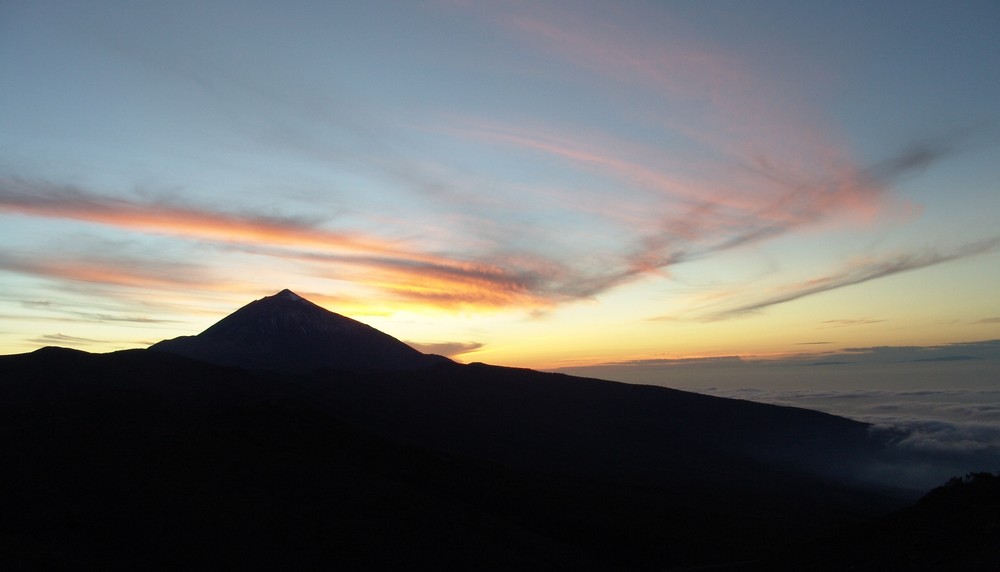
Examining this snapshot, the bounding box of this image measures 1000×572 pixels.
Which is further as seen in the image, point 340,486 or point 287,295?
point 287,295

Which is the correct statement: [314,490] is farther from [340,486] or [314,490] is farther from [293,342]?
[293,342]

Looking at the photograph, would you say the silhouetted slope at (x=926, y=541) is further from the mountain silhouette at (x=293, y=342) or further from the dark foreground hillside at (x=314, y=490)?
the mountain silhouette at (x=293, y=342)

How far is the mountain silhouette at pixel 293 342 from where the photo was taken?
14925 cm

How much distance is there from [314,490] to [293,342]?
13081 cm

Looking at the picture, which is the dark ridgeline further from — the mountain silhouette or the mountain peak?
the mountain peak

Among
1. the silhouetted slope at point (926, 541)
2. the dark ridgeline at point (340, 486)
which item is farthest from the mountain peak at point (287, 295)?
the silhouetted slope at point (926, 541)

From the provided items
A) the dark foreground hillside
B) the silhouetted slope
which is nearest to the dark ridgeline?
the dark foreground hillside

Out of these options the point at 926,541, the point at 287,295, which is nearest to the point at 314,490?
the point at 926,541

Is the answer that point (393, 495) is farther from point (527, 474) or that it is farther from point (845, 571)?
point (845, 571)

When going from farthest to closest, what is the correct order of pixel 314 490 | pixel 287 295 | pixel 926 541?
pixel 287 295 < pixel 314 490 < pixel 926 541

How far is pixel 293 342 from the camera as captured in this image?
16138 centimetres

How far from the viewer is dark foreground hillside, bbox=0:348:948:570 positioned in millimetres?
30594

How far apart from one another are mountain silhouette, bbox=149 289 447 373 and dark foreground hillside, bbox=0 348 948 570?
183 feet

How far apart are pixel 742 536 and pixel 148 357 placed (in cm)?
8262
